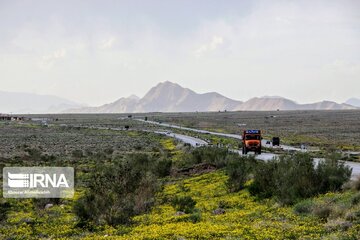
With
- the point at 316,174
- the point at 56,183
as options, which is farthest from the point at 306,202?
the point at 56,183

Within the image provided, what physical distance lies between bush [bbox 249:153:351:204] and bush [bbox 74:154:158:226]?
5301 millimetres

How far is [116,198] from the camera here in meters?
17.6

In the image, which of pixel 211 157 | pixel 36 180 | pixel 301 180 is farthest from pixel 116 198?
pixel 211 157

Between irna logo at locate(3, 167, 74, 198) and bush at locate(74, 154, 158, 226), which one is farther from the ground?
bush at locate(74, 154, 158, 226)

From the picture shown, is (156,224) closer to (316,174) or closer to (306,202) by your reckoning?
(306,202)

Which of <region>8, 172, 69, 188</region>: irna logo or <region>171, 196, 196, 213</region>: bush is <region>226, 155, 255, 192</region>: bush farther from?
<region>8, 172, 69, 188</region>: irna logo

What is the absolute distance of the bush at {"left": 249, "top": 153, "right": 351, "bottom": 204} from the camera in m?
17.5

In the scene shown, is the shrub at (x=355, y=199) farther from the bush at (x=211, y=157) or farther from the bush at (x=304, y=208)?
the bush at (x=211, y=157)

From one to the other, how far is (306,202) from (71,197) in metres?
12.6

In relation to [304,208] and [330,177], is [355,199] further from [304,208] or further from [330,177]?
[330,177]


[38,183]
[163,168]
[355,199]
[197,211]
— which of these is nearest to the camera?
[355,199]

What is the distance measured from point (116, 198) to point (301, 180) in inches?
299

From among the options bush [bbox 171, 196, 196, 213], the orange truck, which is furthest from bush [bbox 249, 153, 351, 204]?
the orange truck

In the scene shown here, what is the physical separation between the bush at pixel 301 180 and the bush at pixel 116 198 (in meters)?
5.30
